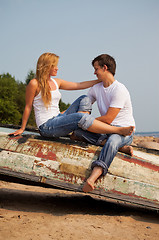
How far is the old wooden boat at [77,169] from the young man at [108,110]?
0.56ft

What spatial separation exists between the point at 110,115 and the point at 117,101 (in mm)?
241

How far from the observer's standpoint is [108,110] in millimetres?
4172

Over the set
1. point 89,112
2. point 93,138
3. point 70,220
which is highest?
point 89,112

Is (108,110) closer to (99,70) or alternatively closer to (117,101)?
(117,101)

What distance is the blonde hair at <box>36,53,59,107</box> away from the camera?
432 centimetres

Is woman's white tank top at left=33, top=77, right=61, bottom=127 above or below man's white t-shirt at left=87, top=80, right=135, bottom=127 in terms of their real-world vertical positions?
below

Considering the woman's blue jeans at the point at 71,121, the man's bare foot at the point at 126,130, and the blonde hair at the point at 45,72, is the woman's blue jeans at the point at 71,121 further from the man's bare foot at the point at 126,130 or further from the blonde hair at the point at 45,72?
the man's bare foot at the point at 126,130

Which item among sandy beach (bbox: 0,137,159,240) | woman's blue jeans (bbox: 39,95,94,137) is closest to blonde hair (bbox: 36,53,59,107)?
woman's blue jeans (bbox: 39,95,94,137)

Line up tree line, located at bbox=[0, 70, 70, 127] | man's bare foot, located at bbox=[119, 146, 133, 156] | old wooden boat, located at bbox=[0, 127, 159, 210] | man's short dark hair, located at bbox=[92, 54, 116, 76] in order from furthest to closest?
tree line, located at bbox=[0, 70, 70, 127] → man's short dark hair, located at bbox=[92, 54, 116, 76] → man's bare foot, located at bbox=[119, 146, 133, 156] → old wooden boat, located at bbox=[0, 127, 159, 210]

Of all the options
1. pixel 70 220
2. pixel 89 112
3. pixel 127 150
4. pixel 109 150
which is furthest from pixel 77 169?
pixel 89 112

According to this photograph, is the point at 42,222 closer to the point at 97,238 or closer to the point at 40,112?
the point at 97,238

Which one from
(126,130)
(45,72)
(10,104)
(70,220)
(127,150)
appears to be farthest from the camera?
(10,104)

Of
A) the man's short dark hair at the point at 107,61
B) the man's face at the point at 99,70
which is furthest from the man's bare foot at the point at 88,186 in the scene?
the man's short dark hair at the point at 107,61

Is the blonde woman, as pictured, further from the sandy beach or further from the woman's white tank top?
the sandy beach
